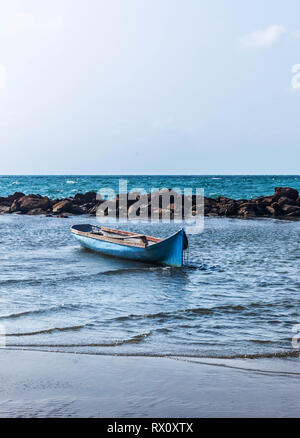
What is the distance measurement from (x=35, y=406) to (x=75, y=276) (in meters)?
10.3

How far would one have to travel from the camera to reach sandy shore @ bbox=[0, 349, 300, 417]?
6098 mm

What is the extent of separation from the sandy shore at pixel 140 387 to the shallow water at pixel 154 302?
2.23 feet

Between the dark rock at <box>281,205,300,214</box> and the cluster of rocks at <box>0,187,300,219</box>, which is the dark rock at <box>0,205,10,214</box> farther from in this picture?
the dark rock at <box>281,205,300,214</box>

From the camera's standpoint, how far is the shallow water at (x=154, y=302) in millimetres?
9125

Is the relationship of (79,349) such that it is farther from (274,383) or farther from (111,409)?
(274,383)

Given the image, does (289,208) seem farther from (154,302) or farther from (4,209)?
(154,302)

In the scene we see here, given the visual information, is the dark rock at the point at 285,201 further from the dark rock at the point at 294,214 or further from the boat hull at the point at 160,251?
the boat hull at the point at 160,251

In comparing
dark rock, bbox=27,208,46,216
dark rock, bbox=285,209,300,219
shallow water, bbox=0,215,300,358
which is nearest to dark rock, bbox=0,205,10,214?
dark rock, bbox=27,208,46,216

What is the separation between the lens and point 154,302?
12664mm

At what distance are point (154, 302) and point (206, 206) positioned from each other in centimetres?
3225

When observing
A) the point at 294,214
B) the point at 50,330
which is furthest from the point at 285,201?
the point at 50,330

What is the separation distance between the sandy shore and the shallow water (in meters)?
0.68

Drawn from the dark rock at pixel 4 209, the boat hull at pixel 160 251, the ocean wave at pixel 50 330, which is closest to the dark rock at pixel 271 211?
the dark rock at pixel 4 209
